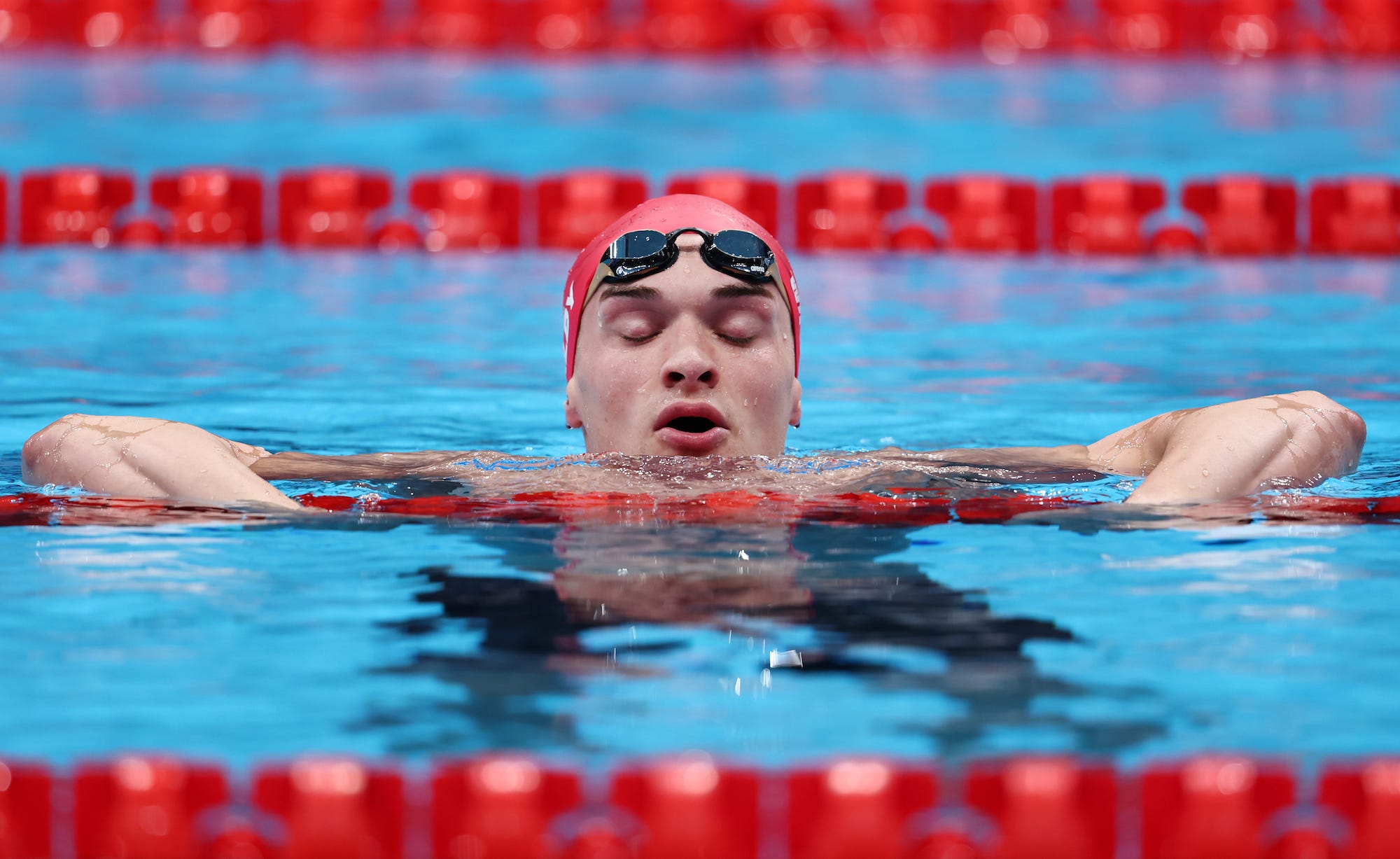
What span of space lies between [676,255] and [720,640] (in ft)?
3.52

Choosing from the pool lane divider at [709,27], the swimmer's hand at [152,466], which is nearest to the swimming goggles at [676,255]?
the swimmer's hand at [152,466]

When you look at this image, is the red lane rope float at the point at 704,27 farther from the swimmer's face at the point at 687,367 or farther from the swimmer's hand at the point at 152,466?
the swimmer's hand at the point at 152,466

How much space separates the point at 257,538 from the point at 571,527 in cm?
62

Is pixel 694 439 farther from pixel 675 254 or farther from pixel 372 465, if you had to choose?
pixel 372 465

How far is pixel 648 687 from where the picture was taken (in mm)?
2889

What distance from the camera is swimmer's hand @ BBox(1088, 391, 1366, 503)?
136 inches

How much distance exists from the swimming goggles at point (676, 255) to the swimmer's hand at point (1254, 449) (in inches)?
36.3

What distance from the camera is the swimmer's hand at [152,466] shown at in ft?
11.5

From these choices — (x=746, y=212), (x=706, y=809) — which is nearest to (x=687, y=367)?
(x=706, y=809)

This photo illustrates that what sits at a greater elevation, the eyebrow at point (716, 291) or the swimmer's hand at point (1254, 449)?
the eyebrow at point (716, 291)

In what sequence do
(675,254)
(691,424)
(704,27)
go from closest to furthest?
(691,424) → (675,254) → (704,27)

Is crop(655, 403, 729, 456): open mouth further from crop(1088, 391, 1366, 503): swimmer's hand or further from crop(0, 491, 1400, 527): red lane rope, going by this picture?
crop(1088, 391, 1366, 503): swimmer's hand

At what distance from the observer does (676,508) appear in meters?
3.60

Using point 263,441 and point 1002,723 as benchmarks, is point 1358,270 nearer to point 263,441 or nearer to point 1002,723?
point 263,441
